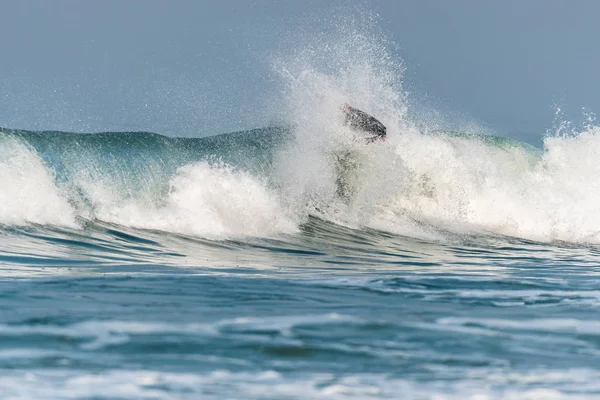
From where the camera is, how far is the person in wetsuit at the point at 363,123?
15.0 m

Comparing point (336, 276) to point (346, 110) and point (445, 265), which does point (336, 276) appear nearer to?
point (445, 265)

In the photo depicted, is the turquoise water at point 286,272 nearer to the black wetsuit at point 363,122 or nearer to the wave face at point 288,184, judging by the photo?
the wave face at point 288,184

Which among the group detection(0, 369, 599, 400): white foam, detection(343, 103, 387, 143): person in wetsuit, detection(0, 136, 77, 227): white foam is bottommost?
detection(0, 369, 599, 400): white foam

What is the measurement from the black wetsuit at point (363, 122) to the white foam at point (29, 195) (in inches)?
199

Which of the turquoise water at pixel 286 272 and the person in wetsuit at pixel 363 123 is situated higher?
the person in wetsuit at pixel 363 123

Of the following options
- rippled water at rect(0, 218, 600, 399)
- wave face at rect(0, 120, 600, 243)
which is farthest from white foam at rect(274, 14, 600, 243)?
rippled water at rect(0, 218, 600, 399)

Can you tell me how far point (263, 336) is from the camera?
5391 mm

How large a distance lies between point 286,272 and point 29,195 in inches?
174

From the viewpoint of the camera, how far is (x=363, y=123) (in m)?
15.0

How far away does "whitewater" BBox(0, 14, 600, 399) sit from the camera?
4754mm

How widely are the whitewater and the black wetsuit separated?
19 cm

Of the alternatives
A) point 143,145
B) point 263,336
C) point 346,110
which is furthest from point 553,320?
point 143,145

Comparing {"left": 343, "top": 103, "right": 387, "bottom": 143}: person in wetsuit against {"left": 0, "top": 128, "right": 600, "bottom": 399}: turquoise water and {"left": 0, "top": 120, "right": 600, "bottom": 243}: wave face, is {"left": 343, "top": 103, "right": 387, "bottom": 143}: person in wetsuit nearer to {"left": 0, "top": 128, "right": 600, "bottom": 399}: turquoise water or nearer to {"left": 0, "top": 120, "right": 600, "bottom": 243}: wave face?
{"left": 0, "top": 120, "right": 600, "bottom": 243}: wave face

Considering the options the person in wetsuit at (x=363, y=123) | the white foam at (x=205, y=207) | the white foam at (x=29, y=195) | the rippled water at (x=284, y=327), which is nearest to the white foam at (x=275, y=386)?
the rippled water at (x=284, y=327)
